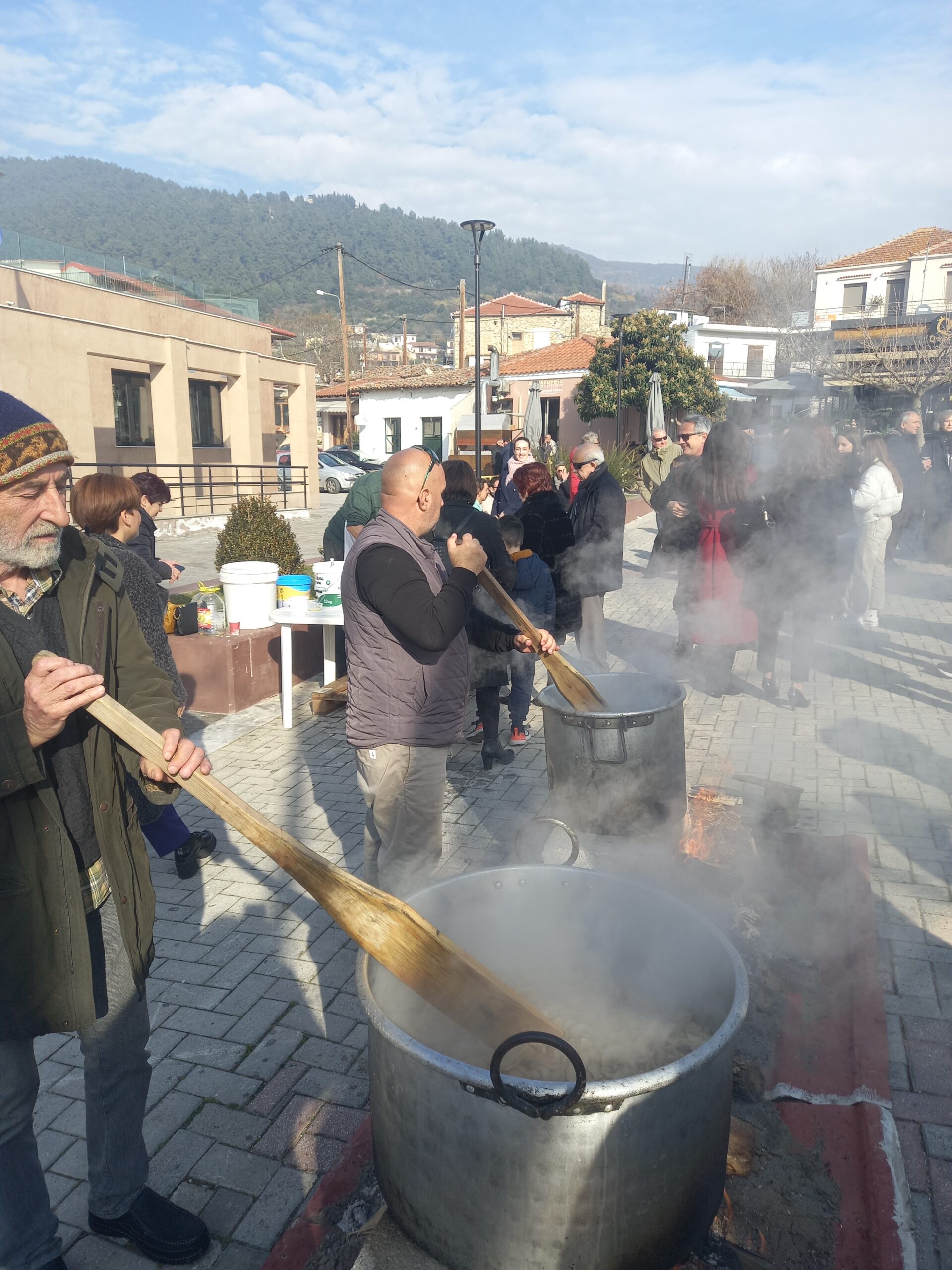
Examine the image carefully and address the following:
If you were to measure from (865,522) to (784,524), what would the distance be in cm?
233

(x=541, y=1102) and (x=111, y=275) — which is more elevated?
(x=111, y=275)

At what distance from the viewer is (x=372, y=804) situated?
10.1 feet

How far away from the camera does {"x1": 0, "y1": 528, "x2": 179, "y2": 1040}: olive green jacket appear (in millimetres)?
1729

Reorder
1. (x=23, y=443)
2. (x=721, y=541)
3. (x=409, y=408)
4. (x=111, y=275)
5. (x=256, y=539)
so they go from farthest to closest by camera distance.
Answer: (x=409, y=408) → (x=111, y=275) → (x=256, y=539) → (x=721, y=541) → (x=23, y=443)

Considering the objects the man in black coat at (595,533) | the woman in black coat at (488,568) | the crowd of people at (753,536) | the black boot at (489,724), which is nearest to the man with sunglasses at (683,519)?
the crowd of people at (753,536)

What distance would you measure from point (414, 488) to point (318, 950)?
2061 mm

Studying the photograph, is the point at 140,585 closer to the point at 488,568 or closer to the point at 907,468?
the point at 488,568

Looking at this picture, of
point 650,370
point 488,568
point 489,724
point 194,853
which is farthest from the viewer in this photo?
point 650,370

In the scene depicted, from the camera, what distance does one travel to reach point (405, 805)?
301cm

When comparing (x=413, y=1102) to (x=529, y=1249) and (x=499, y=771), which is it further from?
(x=499, y=771)

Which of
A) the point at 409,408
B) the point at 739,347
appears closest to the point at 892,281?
the point at 739,347

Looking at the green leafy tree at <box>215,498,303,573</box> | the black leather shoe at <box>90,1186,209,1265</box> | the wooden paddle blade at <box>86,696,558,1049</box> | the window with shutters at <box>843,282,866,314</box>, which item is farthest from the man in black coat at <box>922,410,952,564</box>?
the window with shutters at <box>843,282,866,314</box>

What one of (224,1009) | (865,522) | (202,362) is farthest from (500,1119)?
(202,362)

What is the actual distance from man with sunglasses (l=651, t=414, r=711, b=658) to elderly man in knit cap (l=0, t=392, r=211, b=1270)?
5244mm
